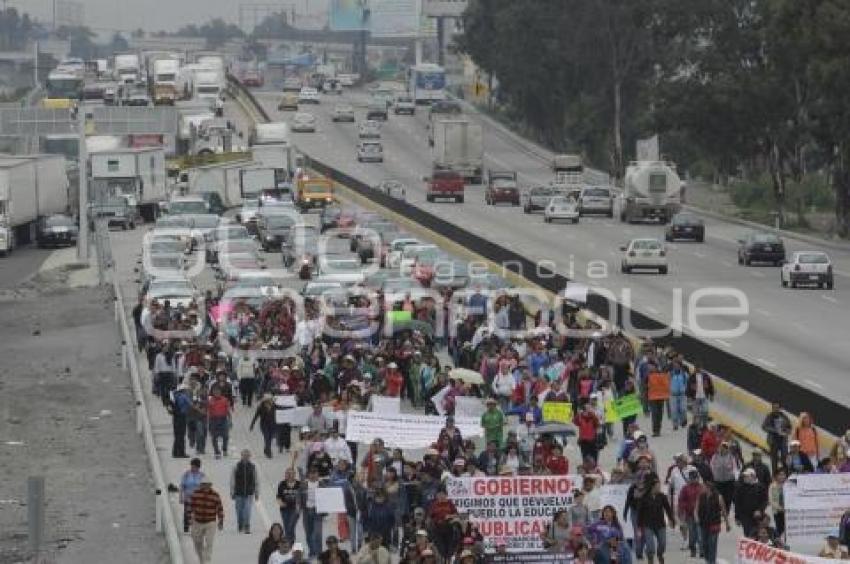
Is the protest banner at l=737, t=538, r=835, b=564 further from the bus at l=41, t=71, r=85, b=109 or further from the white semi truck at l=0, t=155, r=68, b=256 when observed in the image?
the bus at l=41, t=71, r=85, b=109

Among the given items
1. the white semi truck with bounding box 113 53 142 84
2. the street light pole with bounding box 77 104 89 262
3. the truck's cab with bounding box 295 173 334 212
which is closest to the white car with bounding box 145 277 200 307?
the street light pole with bounding box 77 104 89 262

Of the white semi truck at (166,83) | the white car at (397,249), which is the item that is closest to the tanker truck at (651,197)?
the white car at (397,249)

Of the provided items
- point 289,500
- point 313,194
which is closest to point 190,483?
point 289,500

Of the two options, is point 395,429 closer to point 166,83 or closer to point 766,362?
point 766,362

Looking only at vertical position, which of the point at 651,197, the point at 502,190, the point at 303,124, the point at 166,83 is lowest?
the point at 303,124

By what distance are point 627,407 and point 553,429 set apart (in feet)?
4.49

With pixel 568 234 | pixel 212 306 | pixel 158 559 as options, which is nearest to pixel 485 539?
pixel 158 559

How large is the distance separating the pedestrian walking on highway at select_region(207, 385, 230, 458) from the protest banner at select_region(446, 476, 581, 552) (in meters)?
9.24

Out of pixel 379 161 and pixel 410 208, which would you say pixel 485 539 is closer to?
pixel 410 208

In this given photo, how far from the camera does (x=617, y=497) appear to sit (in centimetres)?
2428

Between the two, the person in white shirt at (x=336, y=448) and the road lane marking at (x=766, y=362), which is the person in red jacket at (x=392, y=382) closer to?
the person in white shirt at (x=336, y=448)

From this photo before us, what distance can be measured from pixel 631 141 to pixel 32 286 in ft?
210

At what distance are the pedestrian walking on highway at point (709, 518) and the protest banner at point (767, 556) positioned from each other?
3.24 metres

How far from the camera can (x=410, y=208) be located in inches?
2970
